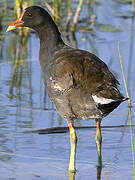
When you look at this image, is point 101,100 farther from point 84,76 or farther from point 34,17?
point 34,17

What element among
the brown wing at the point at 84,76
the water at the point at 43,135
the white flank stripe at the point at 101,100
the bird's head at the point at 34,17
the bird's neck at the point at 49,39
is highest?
the bird's head at the point at 34,17

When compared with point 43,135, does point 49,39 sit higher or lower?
higher

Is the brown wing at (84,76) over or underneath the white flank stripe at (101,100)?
over

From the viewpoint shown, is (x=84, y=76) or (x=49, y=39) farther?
(x=49, y=39)

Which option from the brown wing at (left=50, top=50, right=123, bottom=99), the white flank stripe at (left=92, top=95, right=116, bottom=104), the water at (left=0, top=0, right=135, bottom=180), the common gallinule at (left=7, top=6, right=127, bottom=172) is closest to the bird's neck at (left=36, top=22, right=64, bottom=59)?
the common gallinule at (left=7, top=6, right=127, bottom=172)

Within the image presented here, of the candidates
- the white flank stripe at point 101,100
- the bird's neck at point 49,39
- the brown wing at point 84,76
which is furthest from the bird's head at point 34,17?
the white flank stripe at point 101,100

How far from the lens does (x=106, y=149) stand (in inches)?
242

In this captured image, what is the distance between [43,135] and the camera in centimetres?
637

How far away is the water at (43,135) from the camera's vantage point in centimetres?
558

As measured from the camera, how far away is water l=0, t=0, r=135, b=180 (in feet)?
18.3

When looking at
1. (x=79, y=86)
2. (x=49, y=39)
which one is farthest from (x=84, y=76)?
(x=49, y=39)

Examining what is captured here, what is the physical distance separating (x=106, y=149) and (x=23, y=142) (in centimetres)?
88

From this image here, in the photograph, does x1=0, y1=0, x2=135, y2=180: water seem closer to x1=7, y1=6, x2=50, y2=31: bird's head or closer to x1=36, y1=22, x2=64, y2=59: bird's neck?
x1=36, y1=22, x2=64, y2=59: bird's neck

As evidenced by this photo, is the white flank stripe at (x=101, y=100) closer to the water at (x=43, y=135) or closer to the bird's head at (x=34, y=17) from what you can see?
the water at (x=43, y=135)
